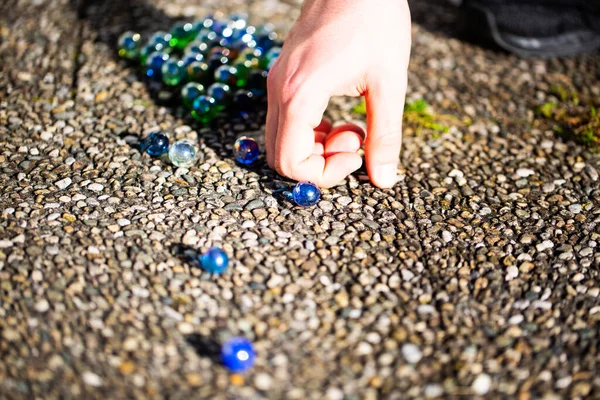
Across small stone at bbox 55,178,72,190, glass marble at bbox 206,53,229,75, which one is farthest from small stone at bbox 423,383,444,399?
glass marble at bbox 206,53,229,75

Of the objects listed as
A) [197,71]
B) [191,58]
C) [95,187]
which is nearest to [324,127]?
[197,71]

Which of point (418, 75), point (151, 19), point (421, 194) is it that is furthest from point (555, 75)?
point (151, 19)

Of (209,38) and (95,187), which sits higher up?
(209,38)

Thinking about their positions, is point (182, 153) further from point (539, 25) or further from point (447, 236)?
point (539, 25)

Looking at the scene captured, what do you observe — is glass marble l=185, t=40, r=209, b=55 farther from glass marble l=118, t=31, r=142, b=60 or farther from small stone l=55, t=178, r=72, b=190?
small stone l=55, t=178, r=72, b=190

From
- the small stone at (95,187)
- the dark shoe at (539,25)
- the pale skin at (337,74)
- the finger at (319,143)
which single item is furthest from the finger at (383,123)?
the dark shoe at (539,25)
